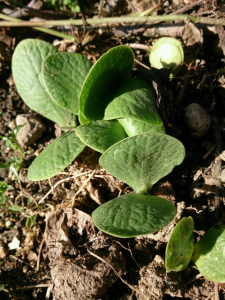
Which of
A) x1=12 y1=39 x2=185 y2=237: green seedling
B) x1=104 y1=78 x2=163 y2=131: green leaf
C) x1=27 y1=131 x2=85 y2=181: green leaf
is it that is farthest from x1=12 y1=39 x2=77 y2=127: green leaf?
x1=104 y1=78 x2=163 y2=131: green leaf

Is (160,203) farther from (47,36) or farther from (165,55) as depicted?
(47,36)

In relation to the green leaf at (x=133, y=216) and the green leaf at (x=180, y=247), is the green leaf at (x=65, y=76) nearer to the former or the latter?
the green leaf at (x=133, y=216)

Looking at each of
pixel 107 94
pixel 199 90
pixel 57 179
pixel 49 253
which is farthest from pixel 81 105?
pixel 49 253

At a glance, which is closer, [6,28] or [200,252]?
[200,252]

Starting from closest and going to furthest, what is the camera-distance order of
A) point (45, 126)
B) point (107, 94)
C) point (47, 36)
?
point (107, 94)
point (45, 126)
point (47, 36)

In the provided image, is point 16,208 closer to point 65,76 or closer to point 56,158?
point 56,158

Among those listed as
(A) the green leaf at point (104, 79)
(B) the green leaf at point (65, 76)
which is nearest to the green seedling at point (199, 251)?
(A) the green leaf at point (104, 79)
